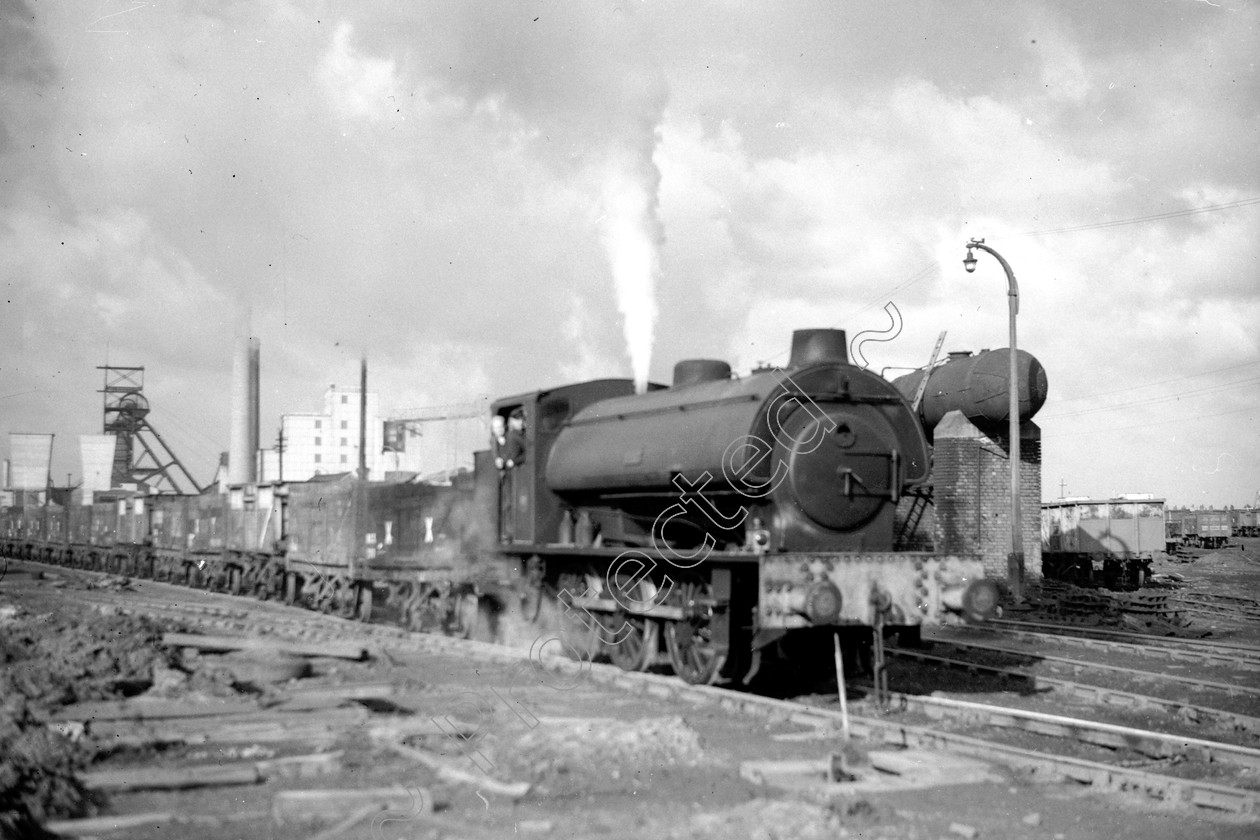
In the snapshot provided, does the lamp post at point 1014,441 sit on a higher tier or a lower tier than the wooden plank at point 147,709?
higher

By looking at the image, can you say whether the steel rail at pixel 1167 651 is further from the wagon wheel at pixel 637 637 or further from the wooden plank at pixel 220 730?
the wooden plank at pixel 220 730

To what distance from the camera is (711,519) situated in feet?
35.4

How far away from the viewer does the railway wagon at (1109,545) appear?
27.0 m

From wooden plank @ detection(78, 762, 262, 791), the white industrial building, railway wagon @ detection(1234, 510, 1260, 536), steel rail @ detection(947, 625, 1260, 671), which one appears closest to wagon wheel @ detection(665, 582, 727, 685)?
wooden plank @ detection(78, 762, 262, 791)

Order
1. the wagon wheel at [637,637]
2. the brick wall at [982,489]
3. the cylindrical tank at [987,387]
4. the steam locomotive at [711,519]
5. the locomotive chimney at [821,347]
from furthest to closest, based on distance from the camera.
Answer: the brick wall at [982,489], the cylindrical tank at [987,387], the wagon wheel at [637,637], the locomotive chimney at [821,347], the steam locomotive at [711,519]

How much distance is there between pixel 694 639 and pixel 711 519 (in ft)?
3.82

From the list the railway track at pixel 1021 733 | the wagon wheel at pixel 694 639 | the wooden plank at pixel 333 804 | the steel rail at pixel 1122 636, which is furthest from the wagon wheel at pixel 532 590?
the wooden plank at pixel 333 804

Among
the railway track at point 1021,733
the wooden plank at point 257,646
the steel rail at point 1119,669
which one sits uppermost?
the wooden plank at point 257,646

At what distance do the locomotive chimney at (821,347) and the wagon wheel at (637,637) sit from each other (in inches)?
108

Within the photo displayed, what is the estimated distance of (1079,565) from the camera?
2717 cm

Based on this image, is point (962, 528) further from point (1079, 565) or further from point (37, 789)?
point (37, 789)

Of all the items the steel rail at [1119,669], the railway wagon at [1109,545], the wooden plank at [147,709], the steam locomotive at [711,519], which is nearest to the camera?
the wooden plank at [147,709]

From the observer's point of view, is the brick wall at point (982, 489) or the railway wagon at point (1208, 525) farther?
the railway wagon at point (1208, 525)

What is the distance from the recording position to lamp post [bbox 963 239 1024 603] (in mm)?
19016
